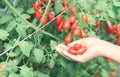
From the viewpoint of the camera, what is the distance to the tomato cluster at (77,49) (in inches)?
72.9

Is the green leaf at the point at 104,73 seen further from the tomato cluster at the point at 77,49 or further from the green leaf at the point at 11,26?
the green leaf at the point at 11,26

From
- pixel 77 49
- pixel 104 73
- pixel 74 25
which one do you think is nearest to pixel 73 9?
pixel 74 25

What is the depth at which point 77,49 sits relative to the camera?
187 cm

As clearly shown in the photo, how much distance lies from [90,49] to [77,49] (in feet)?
0.22

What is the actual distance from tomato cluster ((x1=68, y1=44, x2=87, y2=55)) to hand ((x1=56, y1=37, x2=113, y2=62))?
2cm

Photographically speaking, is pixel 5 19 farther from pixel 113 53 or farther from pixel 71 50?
pixel 113 53

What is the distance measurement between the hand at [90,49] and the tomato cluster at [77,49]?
0.05 ft

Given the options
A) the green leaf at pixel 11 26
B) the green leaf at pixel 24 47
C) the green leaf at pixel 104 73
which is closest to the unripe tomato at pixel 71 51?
the green leaf at pixel 24 47

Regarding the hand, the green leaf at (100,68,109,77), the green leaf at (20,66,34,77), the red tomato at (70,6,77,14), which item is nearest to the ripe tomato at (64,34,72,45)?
the hand

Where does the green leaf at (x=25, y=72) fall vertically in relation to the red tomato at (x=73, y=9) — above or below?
below

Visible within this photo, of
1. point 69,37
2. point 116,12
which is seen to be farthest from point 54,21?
point 116,12

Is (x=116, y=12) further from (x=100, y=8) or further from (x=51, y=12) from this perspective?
(x=51, y=12)

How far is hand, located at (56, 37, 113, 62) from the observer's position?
1.84 metres

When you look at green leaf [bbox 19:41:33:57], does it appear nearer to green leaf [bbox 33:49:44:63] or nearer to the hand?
green leaf [bbox 33:49:44:63]
